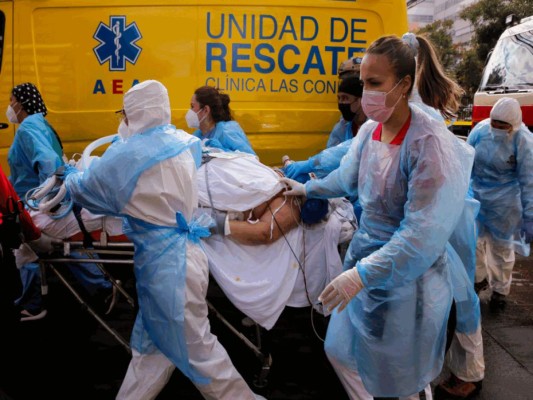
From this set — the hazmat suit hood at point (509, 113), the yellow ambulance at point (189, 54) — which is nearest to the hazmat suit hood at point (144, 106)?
the yellow ambulance at point (189, 54)

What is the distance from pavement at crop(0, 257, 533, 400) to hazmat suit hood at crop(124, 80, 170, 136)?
1256 millimetres

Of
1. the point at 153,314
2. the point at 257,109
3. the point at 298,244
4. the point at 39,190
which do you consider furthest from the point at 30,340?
the point at 257,109

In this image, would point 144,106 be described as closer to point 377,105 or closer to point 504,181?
point 377,105

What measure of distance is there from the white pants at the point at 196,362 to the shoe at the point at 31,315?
69.3 inches

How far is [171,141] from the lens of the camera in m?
2.60

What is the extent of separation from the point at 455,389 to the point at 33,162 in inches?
114

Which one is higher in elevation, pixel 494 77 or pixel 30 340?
pixel 494 77

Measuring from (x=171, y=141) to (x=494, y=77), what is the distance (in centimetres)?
677

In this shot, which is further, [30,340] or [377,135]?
[30,340]

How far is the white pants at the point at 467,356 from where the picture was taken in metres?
3.01

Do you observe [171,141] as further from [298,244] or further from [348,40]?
[348,40]

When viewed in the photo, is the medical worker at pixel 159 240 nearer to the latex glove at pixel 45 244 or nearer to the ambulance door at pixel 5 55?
the latex glove at pixel 45 244

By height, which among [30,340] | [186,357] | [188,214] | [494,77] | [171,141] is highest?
[494,77]

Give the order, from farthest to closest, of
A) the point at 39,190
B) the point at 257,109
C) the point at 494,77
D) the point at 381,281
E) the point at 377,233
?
the point at 494,77 < the point at 257,109 < the point at 39,190 < the point at 377,233 < the point at 381,281
